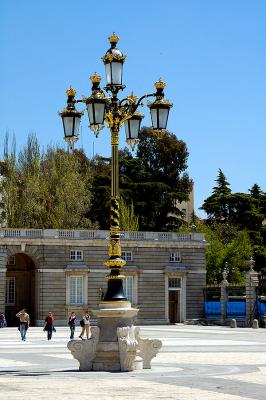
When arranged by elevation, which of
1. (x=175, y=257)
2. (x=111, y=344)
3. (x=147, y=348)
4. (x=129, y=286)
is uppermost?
(x=175, y=257)

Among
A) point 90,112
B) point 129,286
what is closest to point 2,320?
point 129,286

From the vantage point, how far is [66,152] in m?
71.3

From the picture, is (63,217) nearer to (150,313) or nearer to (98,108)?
(150,313)

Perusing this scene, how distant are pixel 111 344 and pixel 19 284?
44.6 m

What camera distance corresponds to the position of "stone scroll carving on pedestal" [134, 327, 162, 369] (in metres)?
18.0

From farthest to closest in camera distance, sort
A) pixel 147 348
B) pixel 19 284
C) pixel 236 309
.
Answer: pixel 19 284 < pixel 236 309 < pixel 147 348

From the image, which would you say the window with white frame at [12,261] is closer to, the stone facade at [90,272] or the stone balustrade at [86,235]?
the stone facade at [90,272]

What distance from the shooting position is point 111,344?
17469mm

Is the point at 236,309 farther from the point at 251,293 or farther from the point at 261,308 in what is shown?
the point at 251,293

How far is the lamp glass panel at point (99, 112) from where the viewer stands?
60.2ft

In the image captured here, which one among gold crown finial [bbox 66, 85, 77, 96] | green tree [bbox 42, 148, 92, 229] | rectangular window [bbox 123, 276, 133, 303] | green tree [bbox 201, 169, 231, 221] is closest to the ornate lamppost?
gold crown finial [bbox 66, 85, 77, 96]

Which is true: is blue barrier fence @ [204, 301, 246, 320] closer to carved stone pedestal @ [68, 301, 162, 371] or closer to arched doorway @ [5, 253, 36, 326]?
arched doorway @ [5, 253, 36, 326]

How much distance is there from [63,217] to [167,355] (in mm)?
43455

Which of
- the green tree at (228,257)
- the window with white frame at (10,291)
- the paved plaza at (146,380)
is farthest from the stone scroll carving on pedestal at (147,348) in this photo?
the green tree at (228,257)
